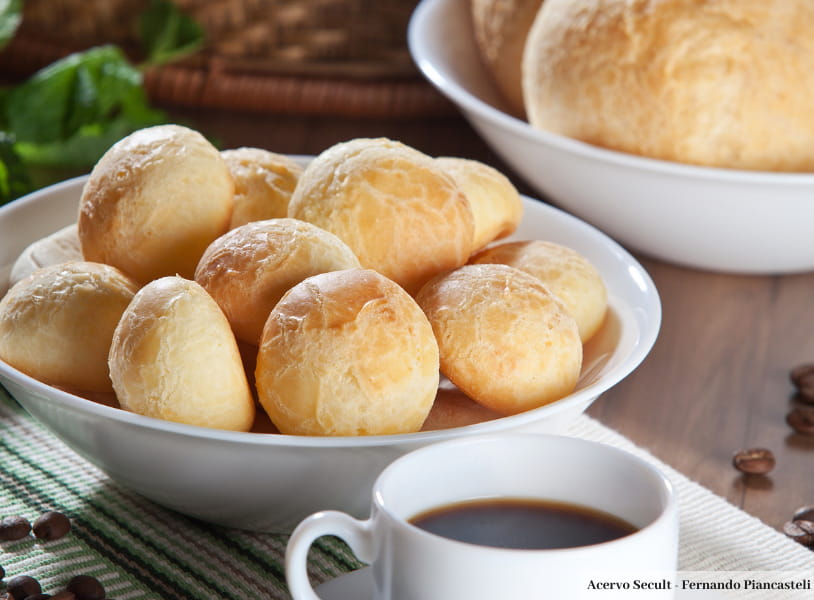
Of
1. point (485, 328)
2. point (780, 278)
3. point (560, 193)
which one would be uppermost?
point (485, 328)

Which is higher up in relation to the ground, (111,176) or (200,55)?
(111,176)

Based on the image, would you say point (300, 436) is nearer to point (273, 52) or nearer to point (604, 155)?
point (604, 155)

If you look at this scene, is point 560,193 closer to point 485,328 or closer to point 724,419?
point 724,419

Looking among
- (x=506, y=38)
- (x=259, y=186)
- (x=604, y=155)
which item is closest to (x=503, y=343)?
(x=259, y=186)

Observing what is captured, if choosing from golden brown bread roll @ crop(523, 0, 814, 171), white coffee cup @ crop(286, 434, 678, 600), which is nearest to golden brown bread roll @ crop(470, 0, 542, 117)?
golden brown bread roll @ crop(523, 0, 814, 171)

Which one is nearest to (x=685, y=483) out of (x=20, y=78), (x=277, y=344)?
(x=277, y=344)

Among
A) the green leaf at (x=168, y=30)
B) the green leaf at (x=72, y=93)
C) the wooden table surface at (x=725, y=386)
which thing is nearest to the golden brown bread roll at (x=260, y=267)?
the wooden table surface at (x=725, y=386)

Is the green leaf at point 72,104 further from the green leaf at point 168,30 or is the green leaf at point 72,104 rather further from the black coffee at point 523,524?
the black coffee at point 523,524
